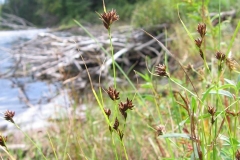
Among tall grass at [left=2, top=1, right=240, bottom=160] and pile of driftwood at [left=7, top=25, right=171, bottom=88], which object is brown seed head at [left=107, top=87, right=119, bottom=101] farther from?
pile of driftwood at [left=7, top=25, right=171, bottom=88]

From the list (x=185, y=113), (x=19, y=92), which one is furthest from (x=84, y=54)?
(x=185, y=113)

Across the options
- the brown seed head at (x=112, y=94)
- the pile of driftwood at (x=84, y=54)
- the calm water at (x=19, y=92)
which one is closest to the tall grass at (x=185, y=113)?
the brown seed head at (x=112, y=94)

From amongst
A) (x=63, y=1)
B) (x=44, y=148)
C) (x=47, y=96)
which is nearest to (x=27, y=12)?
(x=63, y=1)

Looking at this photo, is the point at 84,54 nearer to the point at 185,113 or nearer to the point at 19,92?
the point at 19,92

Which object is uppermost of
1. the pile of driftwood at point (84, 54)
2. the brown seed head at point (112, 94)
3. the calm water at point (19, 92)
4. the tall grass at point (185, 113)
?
the brown seed head at point (112, 94)

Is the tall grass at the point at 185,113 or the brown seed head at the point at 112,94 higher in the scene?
the brown seed head at the point at 112,94

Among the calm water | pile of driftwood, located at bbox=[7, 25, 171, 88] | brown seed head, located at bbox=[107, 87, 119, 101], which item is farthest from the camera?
pile of driftwood, located at bbox=[7, 25, 171, 88]

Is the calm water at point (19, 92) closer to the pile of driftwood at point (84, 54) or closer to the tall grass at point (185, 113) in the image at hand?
the pile of driftwood at point (84, 54)

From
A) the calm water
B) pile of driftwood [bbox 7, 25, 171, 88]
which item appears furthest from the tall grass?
pile of driftwood [bbox 7, 25, 171, 88]

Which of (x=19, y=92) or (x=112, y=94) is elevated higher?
(x=112, y=94)

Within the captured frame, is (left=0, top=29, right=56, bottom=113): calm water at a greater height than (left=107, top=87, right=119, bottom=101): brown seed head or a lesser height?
lesser

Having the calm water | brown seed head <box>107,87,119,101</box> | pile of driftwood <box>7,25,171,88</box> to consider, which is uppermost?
brown seed head <box>107,87,119,101</box>
